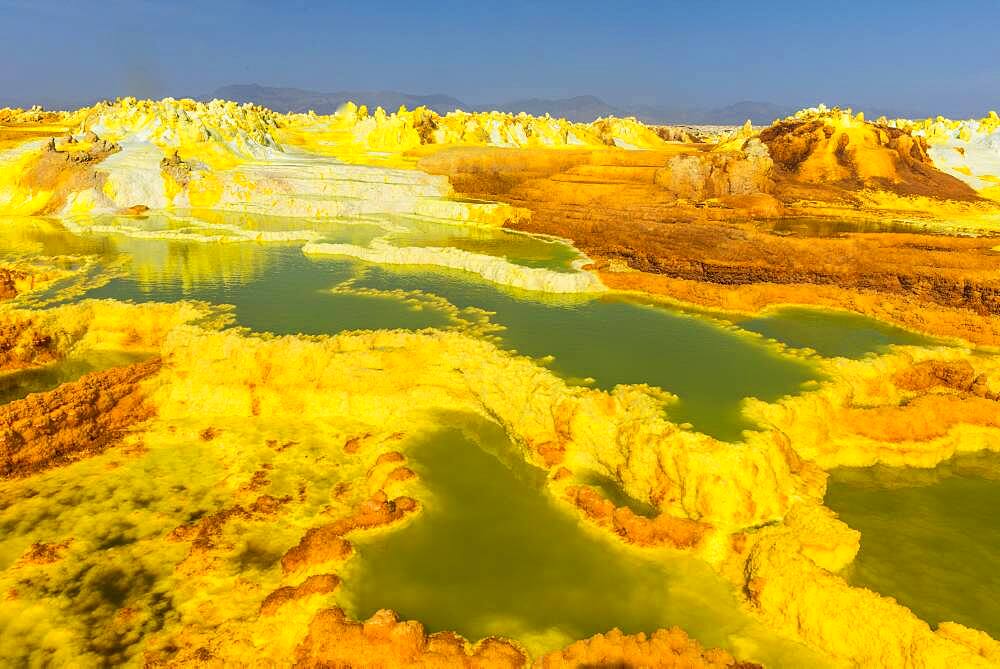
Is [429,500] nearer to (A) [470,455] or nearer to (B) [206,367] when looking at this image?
(A) [470,455]

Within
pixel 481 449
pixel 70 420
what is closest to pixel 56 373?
pixel 70 420

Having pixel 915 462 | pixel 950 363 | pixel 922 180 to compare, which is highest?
pixel 922 180

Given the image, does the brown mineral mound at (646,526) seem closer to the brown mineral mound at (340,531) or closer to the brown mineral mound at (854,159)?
the brown mineral mound at (340,531)

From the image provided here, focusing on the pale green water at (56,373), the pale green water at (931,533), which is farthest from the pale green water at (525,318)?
the pale green water at (56,373)

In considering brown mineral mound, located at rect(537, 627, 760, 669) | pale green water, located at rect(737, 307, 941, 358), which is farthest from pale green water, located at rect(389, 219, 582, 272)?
brown mineral mound, located at rect(537, 627, 760, 669)

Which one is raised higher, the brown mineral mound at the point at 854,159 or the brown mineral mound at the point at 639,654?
the brown mineral mound at the point at 854,159

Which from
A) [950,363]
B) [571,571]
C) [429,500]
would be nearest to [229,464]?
[429,500]
